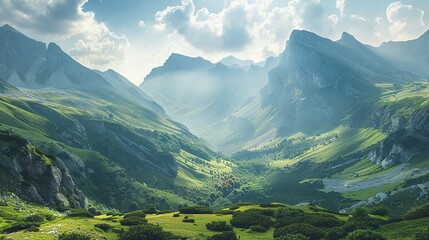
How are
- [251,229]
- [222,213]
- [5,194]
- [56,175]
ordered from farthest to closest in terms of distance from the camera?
1. [56,175]
2. [5,194]
3. [222,213]
4. [251,229]

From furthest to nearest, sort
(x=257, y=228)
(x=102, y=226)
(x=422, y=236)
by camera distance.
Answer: (x=257, y=228)
(x=102, y=226)
(x=422, y=236)

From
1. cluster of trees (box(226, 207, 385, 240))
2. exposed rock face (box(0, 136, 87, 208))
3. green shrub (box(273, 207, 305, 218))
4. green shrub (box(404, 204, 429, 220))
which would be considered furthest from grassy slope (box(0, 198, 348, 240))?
green shrub (box(404, 204, 429, 220))

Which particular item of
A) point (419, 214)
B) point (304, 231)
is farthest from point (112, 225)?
point (419, 214)

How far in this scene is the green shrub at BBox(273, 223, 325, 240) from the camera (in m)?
46.8

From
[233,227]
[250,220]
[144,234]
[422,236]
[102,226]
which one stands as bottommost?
[102,226]

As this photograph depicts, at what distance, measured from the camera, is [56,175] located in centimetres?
10531

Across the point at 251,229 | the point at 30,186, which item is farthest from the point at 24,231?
the point at 30,186

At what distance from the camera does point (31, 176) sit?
98.7 m

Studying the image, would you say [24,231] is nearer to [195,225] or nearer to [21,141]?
[195,225]

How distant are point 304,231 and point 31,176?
8061 cm

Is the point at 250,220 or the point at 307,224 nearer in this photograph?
the point at 307,224

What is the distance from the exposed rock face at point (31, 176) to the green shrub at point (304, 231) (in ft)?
218

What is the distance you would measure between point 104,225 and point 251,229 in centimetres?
2144

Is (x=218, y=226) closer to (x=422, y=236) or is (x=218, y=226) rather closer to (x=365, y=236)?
(x=365, y=236)
